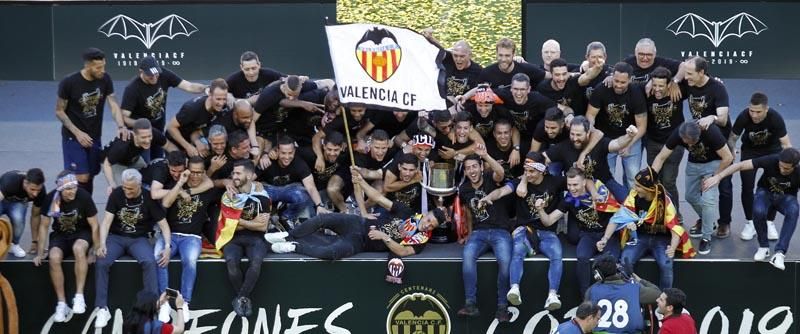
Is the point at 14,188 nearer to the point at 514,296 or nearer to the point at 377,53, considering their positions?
the point at 377,53

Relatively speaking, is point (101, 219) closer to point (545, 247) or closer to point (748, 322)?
point (545, 247)

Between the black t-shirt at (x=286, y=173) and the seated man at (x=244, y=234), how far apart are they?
1.86 feet

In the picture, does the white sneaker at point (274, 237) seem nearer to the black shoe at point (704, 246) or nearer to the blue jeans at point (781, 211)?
the black shoe at point (704, 246)

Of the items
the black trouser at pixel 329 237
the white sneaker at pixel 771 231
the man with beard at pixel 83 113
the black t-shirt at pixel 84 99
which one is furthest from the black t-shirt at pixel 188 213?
the white sneaker at pixel 771 231

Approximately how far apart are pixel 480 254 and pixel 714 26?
6382 millimetres

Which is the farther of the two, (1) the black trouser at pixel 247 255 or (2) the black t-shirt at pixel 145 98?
(2) the black t-shirt at pixel 145 98

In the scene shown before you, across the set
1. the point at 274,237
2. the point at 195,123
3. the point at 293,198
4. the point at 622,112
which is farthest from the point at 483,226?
the point at 195,123

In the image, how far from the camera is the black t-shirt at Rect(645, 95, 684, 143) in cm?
1706

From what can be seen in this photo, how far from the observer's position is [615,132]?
56.6ft

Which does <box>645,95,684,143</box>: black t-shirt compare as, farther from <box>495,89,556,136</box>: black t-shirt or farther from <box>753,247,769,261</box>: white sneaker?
<box>753,247,769,261</box>: white sneaker

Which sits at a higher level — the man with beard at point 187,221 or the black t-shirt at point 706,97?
the black t-shirt at point 706,97

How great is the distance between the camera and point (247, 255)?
16.6 m

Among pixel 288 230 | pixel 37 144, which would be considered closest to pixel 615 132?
pixel 288 230

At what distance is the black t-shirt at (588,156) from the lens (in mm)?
16797
